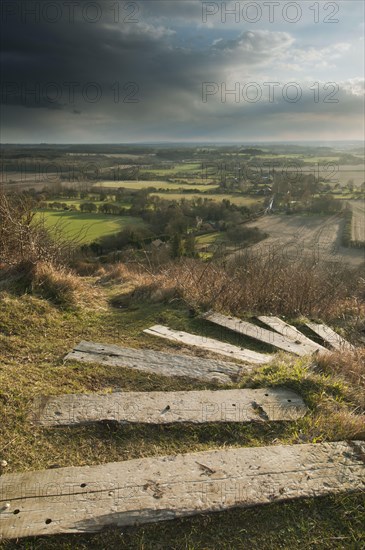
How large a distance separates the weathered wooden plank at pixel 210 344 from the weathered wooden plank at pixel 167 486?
140 centimetres

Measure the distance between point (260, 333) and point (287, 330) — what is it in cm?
46

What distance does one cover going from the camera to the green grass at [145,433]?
5.33ft

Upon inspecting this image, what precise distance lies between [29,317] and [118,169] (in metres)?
24.0

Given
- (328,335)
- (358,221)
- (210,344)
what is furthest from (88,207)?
(210,344)

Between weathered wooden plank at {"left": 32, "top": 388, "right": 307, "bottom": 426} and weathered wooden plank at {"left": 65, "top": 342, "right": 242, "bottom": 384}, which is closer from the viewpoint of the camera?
weathered wooden plank at {"left": 32, "top": 388, "right": 307, "bottom": 426}

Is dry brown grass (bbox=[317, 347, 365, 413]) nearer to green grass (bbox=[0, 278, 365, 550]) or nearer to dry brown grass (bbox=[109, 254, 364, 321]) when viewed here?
green grass (bbox=[0, 278, 365, 550])

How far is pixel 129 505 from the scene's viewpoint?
5.61 ft

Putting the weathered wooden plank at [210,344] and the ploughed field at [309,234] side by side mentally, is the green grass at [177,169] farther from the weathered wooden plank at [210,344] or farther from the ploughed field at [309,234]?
the weathered wooden plank at [210,344]

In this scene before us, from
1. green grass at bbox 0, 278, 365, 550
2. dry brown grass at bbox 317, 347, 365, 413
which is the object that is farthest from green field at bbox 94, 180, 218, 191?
dry brown grass at bbox 317, 347, 365, 413

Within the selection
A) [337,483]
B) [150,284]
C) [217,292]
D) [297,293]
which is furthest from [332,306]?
[337,483]

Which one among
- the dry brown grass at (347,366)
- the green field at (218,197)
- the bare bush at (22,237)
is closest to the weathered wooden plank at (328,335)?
the dry brown grass at (347,366)

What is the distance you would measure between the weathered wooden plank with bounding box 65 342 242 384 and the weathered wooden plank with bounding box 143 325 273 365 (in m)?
0.34

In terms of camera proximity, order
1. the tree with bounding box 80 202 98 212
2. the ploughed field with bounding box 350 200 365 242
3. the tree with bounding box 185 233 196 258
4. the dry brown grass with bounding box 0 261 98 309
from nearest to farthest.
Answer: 1. the dry brown grass with bounding box 0 261 98 309
2. the tree with bounding box 185 233 196 258
3. the ploughed field with bounding box 350 200 365 242
4. the tree with bounding box 80 202 98 212

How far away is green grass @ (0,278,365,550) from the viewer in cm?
162
